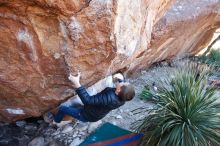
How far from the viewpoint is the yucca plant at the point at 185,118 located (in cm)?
467

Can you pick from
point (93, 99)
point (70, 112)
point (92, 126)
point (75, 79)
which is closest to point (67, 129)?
point (92, 126)

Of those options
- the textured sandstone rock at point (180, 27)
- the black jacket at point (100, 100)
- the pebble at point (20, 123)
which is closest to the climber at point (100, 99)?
→ the black jacket at point (100, 100)

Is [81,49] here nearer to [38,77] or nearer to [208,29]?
[38,77]

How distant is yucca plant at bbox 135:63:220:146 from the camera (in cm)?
467

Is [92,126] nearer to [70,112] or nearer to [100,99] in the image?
[70,112]

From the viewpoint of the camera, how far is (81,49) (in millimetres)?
4293

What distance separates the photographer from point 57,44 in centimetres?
417

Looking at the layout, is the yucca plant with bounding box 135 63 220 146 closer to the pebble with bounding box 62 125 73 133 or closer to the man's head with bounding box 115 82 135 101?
the man's head with bounding box 115 82 135 101

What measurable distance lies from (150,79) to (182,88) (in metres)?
3.43

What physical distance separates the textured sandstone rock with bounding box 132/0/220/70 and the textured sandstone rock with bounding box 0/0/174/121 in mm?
2703

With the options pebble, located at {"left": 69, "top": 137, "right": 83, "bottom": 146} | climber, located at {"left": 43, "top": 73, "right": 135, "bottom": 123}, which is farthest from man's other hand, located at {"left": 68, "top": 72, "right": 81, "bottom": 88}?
pebble, located at {"left": 69, "top": 137, "right": 83, "bottom": 146}

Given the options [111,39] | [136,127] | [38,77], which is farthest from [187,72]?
[38,77]

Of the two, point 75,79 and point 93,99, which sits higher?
point 75,79

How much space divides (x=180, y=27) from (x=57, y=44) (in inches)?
186
